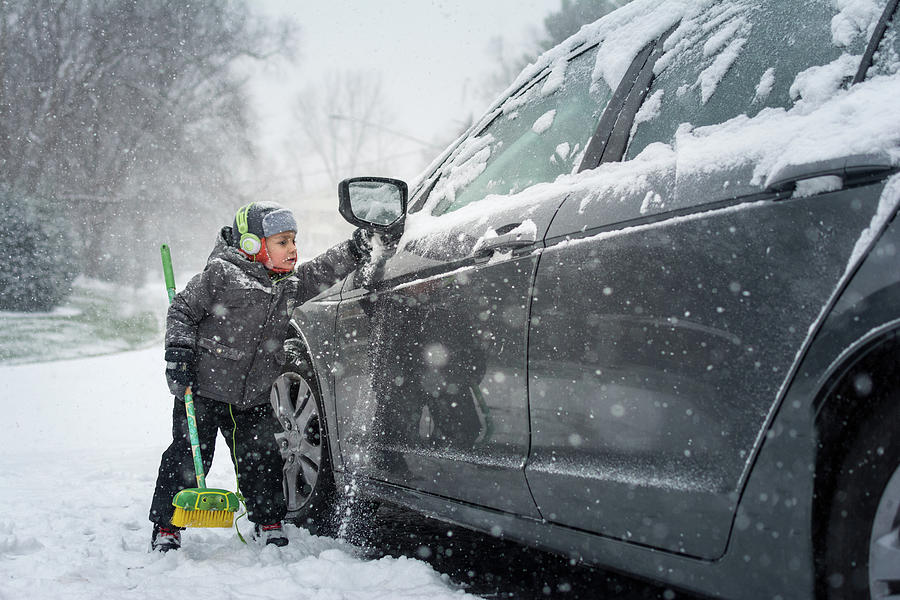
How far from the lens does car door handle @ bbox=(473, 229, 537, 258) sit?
7.09 ft

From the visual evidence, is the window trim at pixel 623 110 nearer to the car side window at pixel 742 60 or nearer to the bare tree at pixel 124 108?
the car side window at pixel 742 60

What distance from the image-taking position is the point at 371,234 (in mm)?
3227

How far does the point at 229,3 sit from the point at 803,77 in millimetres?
28851

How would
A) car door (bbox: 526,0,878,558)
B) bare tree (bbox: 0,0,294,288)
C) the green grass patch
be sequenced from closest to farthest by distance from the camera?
car door (bbox: 526,0,878,558) → the green grass patch → bare tree (bbox: 0,0,294,288)

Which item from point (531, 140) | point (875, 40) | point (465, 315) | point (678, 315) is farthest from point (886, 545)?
point (531, 140)

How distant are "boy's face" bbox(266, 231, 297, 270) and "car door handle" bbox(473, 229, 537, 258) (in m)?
1.27

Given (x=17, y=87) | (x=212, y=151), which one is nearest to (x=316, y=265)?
(x=17, y=87)

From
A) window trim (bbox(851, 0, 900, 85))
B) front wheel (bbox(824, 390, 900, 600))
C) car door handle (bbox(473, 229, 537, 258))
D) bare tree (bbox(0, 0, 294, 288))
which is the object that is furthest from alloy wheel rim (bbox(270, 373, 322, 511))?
bare tree (bbox(0, 0, 294, 288))

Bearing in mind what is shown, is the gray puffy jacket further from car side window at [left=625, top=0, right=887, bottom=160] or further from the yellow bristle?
car side window at [left=625, top=0, right=887, bottom=160]

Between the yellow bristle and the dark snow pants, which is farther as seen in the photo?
the dark snow pants

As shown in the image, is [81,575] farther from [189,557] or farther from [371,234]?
[371,234]

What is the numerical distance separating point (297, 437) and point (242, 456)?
0.29m

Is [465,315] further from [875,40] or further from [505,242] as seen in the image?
[875,40]

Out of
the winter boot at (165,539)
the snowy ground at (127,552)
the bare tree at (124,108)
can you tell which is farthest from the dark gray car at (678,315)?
the bare tree at (124,108)
